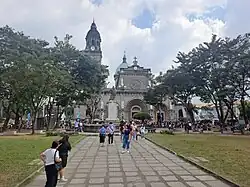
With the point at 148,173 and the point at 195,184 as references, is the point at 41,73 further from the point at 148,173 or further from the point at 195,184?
the point at 195,184

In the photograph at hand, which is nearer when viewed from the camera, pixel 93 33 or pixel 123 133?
pixel 123 133

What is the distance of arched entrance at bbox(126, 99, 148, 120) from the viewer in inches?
2689

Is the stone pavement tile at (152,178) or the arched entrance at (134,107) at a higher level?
the arched entrance at (134,107)

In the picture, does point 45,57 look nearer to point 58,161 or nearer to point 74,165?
point 74,165

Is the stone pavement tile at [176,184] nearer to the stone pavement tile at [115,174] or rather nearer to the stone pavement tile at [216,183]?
the stone pavement tile at [216,183]

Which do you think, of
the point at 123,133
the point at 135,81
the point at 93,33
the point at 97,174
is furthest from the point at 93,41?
the point at 97,174

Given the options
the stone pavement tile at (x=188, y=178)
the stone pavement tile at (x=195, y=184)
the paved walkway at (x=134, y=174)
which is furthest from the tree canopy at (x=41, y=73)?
the stone pavement tile at (x=195, y=184)

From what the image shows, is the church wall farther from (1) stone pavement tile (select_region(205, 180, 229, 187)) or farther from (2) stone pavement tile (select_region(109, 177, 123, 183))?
(1) stone pavement tile (select_region(205, 180, 229, 187))

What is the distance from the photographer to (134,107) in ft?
226

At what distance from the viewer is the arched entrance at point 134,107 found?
224 ft

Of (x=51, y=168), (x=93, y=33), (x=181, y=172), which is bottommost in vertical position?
(x=181, y=172)

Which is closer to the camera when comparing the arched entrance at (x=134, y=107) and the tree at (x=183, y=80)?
the tree at (x=183, y=80)

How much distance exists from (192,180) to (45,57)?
2665 cm

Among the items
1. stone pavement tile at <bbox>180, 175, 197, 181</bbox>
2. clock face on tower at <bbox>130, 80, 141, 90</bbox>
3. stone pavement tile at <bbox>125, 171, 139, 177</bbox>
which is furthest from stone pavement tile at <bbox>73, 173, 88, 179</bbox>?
clock face on tower at <bbox>130, 80, 141, 90</bbox>
